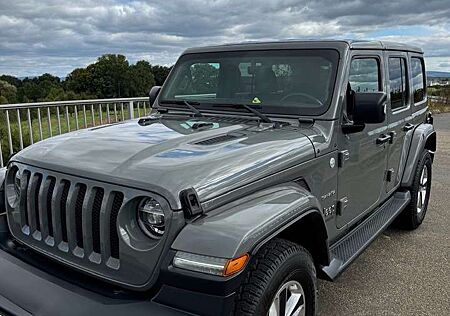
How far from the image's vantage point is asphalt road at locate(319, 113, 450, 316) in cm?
344

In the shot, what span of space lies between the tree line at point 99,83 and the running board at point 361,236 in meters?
4.67

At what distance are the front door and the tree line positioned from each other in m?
4.55

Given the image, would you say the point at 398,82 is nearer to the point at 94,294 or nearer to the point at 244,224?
the point at 244,224

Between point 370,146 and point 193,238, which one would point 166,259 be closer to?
point 193,238

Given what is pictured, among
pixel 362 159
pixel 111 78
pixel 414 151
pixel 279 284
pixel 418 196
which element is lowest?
pixel 418 196

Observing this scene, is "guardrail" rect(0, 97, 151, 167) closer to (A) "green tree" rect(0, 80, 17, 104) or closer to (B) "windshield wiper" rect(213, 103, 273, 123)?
(A) "green tree" rect(0, 80, 17, 104)

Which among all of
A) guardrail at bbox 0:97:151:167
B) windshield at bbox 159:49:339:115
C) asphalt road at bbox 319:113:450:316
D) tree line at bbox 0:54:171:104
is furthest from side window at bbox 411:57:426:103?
guardrail at bbox 0:97:151:167

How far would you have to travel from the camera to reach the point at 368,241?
361 centimetres

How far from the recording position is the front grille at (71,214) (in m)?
2.17

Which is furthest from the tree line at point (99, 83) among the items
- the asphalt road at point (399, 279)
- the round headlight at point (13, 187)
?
the round headlight at point (13, 187)

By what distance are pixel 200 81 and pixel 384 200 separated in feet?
6.91

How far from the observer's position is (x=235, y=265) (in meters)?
1.96

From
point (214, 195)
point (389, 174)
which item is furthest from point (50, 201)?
point (389, 174)

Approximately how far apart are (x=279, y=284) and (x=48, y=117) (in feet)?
16.9
